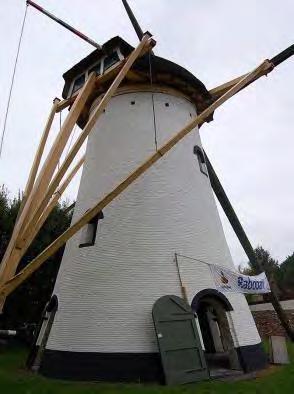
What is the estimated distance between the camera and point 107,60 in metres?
12.3

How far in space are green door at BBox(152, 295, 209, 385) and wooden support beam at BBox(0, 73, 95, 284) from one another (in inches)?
134

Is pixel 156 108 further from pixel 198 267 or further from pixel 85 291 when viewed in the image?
pixel 85 291

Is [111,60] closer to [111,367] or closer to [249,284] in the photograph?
[249,284]

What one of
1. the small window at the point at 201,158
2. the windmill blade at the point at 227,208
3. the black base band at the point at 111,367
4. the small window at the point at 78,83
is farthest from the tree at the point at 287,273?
the black base band at the point at 111,367

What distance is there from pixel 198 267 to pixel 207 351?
3888mm

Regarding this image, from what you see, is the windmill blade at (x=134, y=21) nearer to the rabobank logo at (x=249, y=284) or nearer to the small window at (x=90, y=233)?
the small window at (x=90, y=233)

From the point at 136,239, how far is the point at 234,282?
2785 millimetres

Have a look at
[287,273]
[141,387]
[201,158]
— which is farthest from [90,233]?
[287,273]

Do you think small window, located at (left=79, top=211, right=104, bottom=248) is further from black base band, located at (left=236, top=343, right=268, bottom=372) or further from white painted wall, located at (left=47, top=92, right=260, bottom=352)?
black base band, located at (left=236, top=343, right=268, bottom=372)

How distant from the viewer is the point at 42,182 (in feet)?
28.1

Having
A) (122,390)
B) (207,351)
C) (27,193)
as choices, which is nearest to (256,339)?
(207,351)

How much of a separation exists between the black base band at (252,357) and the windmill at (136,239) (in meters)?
0.02

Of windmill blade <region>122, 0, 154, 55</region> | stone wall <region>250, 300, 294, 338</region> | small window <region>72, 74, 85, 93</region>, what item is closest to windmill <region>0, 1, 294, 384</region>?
small window <region>72, 74, 85, 93</region>

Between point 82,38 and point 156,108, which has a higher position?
point 82,38
